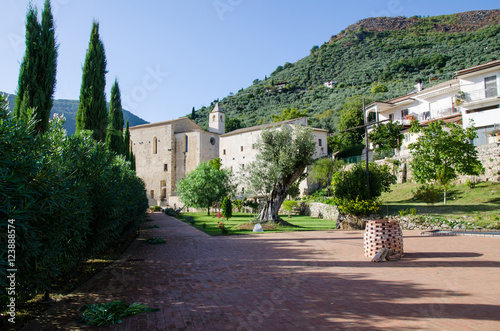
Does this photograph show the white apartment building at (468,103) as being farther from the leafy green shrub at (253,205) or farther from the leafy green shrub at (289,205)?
the leafy green shrub at (253,205)

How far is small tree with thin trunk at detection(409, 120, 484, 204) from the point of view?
19594mm

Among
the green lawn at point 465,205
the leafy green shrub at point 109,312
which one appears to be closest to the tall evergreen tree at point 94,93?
the leafy green shrub at point 109,312

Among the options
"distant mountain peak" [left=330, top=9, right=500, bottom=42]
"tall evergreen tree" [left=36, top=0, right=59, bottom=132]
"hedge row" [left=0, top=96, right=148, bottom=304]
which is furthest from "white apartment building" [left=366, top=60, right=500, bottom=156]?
"distant mountain peak" [left=330, top=9, right=500, bottom=42]

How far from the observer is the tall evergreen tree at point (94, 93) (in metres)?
13.6

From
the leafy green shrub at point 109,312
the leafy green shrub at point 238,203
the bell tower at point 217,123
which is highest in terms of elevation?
the bell tower at point 217,123

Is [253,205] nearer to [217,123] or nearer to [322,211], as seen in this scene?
[322,211]

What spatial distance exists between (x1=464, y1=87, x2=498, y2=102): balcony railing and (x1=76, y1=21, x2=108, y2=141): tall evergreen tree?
1267 inches

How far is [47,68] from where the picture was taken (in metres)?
9.17

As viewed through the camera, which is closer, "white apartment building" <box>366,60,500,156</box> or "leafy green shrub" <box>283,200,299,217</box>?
"white apartment building" <box>366,60,500,156</box>

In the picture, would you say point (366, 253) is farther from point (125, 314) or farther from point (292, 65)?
point (292, 65)

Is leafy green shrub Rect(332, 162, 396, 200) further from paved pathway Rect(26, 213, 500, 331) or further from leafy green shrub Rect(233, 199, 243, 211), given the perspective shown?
leafy green shrub Rect(233, 199, 243, 211)

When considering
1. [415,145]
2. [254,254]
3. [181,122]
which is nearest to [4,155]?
[254,254]

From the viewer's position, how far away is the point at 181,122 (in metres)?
61.4

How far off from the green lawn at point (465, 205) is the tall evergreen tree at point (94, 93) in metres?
15.5
